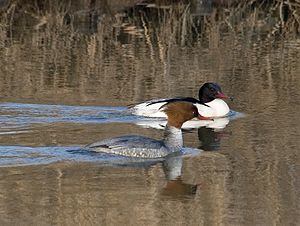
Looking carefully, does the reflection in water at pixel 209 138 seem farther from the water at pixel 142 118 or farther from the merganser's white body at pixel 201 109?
the merganser's white body at pixel 201 109

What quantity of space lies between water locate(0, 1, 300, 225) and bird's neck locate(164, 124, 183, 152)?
0.16 metres

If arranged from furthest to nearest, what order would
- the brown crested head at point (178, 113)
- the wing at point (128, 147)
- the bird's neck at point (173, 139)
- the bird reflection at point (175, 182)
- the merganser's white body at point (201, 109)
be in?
1. the merganser's white body at point (201, 109)
2. the brown crested head at point (178, 113)
3. the bird's neck at point (173, 139)
4. the wing at point (128, 147)
5. the bird reflection at point (175, 182)

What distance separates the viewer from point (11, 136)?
11.9 m

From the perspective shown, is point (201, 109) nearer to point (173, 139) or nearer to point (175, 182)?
point (173, 139)

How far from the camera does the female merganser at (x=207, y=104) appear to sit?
45.5ft

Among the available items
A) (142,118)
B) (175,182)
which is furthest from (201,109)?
(175,182)

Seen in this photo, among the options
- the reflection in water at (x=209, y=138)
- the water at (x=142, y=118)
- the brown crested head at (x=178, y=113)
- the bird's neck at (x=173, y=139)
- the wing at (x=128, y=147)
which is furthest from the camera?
the reflection in water at (x=209, y=138)

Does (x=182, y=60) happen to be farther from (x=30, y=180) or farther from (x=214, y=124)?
(x=30, y=180)

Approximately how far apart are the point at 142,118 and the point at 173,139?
2.62 meters

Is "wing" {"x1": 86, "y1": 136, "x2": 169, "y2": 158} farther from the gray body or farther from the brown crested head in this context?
the brown crested head

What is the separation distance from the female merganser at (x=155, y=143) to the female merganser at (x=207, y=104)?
7.95ft

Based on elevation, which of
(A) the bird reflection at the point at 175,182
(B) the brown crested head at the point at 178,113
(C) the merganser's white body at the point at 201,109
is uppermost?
(B) the brown crested head at the point at 178,113

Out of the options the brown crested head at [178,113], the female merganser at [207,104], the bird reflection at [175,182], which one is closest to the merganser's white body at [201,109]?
the female merganser at [207,104]

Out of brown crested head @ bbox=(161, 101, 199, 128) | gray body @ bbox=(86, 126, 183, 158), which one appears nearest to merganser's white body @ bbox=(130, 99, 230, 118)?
brown crested head @ bbox=(161, 101, 199, 128)
